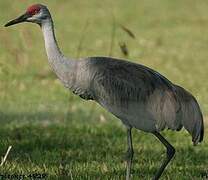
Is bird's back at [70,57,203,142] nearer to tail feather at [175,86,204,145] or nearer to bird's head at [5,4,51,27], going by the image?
tail feather at [175,86,204,145]

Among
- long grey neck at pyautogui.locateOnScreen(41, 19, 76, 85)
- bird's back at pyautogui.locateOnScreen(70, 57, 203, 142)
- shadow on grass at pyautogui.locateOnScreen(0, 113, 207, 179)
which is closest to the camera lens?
bird's back at pyautogui.locateOnScreen(70, 57, 203, 142)

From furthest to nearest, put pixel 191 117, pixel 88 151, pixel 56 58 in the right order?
pixel 88 151, pixel 56 58, pixel 191 117

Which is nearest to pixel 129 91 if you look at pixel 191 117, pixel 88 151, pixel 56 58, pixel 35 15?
pixel 191 117

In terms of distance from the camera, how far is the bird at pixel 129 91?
24.2 ft

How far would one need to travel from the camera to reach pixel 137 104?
748 centimetres

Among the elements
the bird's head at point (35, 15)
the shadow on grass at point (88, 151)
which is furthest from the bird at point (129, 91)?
the shadow on grass at point (88, 151)

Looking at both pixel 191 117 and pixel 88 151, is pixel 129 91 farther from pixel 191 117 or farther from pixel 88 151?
pixel 88 151

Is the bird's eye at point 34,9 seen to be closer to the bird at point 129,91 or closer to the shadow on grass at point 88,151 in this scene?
the bird at point 129,91

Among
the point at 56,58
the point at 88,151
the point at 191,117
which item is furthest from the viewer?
the point at 88,151

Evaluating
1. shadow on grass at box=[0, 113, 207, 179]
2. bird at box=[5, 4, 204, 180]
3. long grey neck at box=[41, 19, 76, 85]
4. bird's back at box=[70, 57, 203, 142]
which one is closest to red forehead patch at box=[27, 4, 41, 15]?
bird at box=[5, 4, 204, 180]

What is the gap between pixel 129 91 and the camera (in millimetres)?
7488

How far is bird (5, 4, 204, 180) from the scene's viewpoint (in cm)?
738

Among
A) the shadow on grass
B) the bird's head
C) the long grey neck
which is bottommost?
the shadow on grass

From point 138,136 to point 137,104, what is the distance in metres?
A: 3.53
